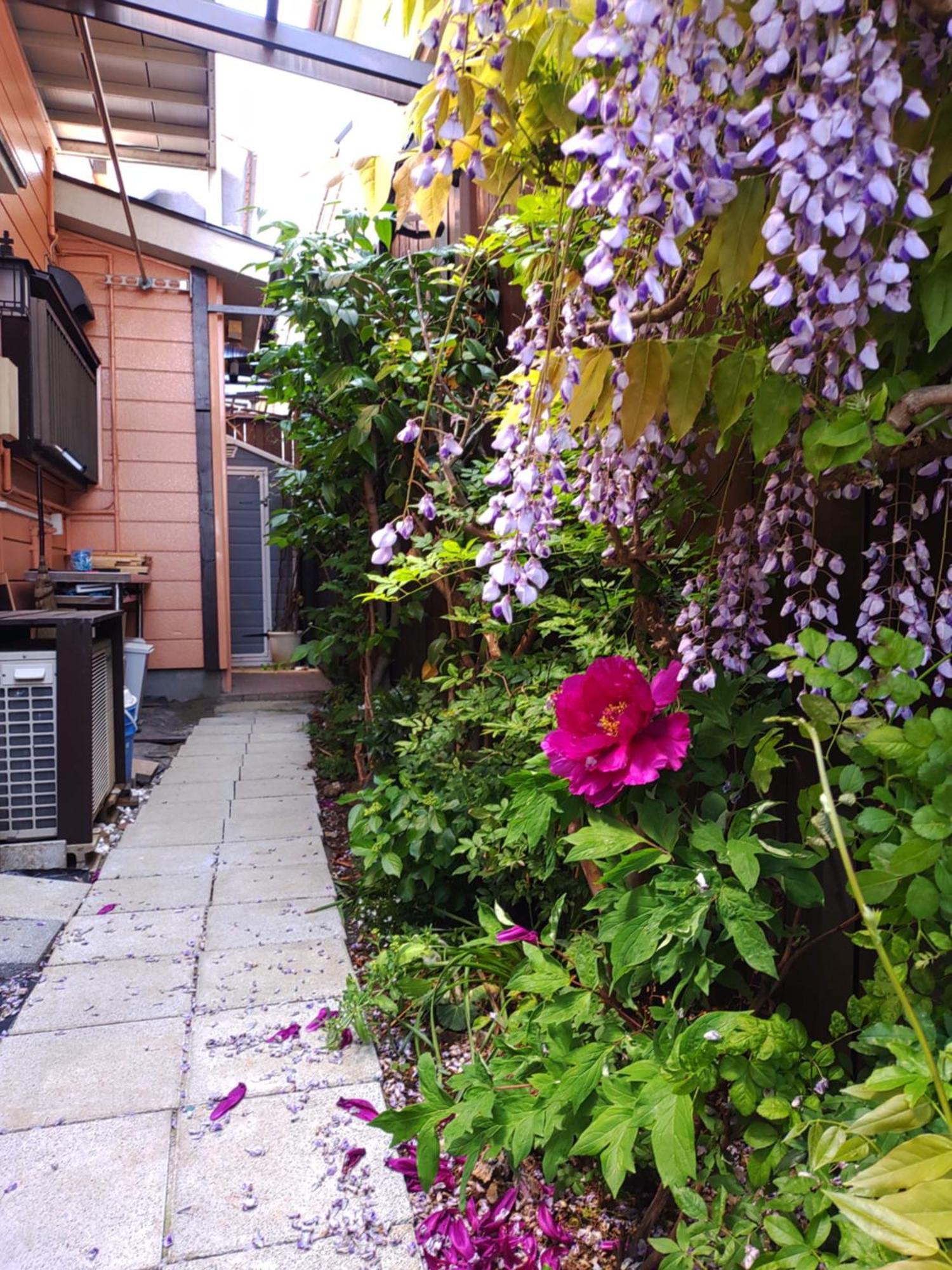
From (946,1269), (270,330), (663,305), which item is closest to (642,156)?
(663,305)

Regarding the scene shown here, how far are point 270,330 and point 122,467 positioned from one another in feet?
7.20

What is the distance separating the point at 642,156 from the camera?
0.73m

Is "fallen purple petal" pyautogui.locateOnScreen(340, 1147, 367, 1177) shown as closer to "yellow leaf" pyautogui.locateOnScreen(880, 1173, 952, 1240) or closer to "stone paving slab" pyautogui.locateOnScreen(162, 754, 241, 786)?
"yellow leaf" pyautogui.locateOnScreen(880, 1173, 952, 1240)

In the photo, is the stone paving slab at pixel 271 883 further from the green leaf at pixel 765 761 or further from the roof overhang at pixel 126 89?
the roof overhang at pixel 126 89

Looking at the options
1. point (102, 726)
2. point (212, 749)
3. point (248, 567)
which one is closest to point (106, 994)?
point (102, 726)

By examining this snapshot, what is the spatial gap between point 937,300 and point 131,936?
2302 millimetres

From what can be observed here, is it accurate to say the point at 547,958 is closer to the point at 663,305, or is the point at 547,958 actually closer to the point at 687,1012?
the point at 687,1012

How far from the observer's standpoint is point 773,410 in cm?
84

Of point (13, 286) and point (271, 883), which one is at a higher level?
point (13, 286)

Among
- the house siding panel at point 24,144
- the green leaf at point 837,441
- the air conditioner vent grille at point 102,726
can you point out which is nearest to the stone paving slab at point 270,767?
the air conditioner vent grille at point 102,726

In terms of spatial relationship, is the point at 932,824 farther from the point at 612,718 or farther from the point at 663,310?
the point at 663,310

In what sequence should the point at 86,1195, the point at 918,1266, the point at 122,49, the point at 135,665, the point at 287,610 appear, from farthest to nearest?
the point at 287,610 → the point at 135,665 → the point at 122,49 → the point at 86,1195 → the point at 918,1266

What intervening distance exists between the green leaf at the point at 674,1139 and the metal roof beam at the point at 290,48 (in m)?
3.55

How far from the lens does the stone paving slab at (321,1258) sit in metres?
A: 1.12
